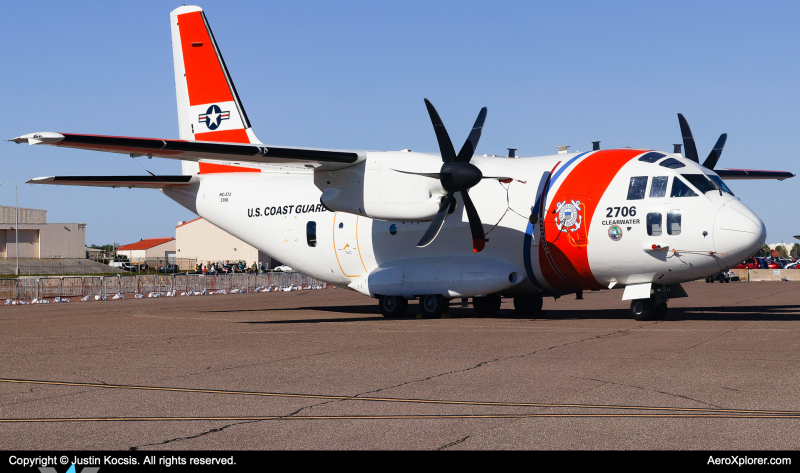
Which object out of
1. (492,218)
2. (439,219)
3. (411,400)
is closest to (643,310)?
(492,218)

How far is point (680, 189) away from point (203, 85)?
16.8 meters

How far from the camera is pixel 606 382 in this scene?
901 centimetres

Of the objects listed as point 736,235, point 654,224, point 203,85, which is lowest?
point 736,235

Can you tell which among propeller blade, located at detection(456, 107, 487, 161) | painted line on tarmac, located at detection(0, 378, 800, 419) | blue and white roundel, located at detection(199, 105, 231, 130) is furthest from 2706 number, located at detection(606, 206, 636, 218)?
blue and white roundel, located at detection(199, 105, 231, 130)

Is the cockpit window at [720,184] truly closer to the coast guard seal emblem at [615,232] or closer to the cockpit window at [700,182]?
the cockpit window at [700,182]

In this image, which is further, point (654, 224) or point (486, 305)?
point (486, 305)

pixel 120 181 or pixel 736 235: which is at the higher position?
pixel 120 181

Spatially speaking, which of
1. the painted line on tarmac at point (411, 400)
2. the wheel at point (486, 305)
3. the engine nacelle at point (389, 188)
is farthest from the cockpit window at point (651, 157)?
the painted line on tarmac at point (411, 400)

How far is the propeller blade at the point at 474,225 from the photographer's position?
19281 millimetres

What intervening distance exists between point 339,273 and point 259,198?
404 cm

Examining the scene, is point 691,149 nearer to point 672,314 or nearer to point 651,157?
point 651,157

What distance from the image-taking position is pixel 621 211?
705 inches

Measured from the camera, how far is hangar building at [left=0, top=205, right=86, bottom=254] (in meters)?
98.6

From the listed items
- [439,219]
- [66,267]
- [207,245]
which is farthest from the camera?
[207,245]
